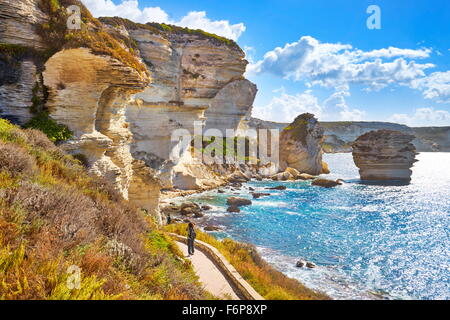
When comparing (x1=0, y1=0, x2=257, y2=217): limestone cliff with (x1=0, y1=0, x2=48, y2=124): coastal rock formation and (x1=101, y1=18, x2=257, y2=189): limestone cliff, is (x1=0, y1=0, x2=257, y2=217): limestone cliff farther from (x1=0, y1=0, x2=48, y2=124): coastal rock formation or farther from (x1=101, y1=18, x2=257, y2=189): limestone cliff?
(x1=101, y1=18, x2=257, y2=189): limestone cliff

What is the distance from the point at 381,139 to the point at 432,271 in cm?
5085

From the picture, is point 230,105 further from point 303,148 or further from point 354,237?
point 354,237

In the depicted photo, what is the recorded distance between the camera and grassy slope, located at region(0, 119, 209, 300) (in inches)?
155

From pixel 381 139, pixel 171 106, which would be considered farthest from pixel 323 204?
pixel 381 139

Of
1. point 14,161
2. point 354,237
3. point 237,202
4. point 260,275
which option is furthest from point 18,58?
point 237,202

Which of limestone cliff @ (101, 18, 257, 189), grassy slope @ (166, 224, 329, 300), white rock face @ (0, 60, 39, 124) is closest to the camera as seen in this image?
grassy slope @ (166, 224, 329, 300)

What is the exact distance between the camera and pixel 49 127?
41.5ft

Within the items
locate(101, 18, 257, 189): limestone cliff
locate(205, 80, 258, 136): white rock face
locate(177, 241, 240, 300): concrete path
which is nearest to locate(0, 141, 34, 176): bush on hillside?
locate(177, 241, 240, 300): concrete path

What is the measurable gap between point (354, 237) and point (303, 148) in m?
46.7

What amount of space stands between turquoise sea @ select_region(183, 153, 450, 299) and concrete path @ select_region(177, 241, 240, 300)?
873 cm

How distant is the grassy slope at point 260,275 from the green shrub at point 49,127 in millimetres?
9440

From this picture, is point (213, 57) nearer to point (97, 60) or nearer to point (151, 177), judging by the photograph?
point (151, 177)

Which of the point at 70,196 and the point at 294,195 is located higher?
the point at 70,196

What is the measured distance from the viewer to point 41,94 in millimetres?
12867
